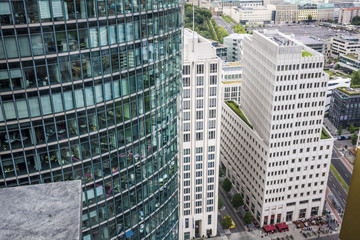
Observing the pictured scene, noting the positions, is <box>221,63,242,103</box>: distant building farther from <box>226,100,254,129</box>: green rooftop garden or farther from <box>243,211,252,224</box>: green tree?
<box>243,211,252,224</box>: green tree

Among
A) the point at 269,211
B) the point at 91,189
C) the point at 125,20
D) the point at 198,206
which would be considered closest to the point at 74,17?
the point at 125,20

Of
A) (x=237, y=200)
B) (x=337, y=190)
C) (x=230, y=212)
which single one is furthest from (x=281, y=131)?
(x=337, y=190)

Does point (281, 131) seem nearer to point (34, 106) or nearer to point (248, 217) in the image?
point (248, 217)

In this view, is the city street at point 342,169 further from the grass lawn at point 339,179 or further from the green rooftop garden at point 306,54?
the green rooftop garden at point 306,54

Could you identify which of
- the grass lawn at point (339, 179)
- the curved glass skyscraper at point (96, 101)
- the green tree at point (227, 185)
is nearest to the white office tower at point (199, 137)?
the green tree at point (227, 185)

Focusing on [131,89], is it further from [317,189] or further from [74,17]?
[317,189]

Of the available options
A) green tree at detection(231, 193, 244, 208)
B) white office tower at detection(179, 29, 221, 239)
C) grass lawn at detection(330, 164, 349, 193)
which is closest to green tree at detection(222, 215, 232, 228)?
white office tower at detection(179, 29, 221, 239)
